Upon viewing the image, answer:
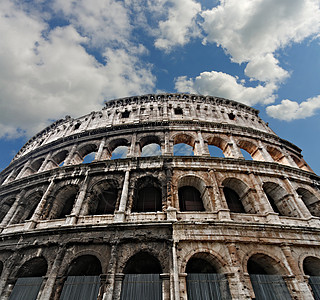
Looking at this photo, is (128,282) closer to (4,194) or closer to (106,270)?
(106,270)

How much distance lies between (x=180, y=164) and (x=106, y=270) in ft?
20.5

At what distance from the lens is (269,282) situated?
7.21m

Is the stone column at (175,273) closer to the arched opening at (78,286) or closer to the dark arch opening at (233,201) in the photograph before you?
the arched opening at (78,286)

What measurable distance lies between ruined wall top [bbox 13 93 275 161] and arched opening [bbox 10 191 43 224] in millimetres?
5617

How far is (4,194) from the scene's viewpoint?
1273 cm

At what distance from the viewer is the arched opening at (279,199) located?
10.1 metres

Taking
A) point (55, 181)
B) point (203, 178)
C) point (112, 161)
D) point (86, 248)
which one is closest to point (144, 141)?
point (112, 161)

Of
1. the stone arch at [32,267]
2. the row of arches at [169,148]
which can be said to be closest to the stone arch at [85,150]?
the row of arches at [169,148]

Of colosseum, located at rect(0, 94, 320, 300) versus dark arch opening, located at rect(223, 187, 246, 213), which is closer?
colosseum, located at rect(0, 94, 320, 300)

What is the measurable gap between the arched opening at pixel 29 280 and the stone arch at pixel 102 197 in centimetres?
313

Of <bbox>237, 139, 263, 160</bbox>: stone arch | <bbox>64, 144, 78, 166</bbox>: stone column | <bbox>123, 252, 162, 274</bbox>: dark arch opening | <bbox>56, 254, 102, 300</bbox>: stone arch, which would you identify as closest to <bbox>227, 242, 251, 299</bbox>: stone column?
<bbox>123, 252, 162, 274</bbox>: dark arch opening

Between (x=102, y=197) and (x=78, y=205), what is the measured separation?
1.49 meters

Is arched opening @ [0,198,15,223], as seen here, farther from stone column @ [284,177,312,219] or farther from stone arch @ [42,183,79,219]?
stone column @ [284,177,312,219]

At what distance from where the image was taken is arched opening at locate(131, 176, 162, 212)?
975 cm
